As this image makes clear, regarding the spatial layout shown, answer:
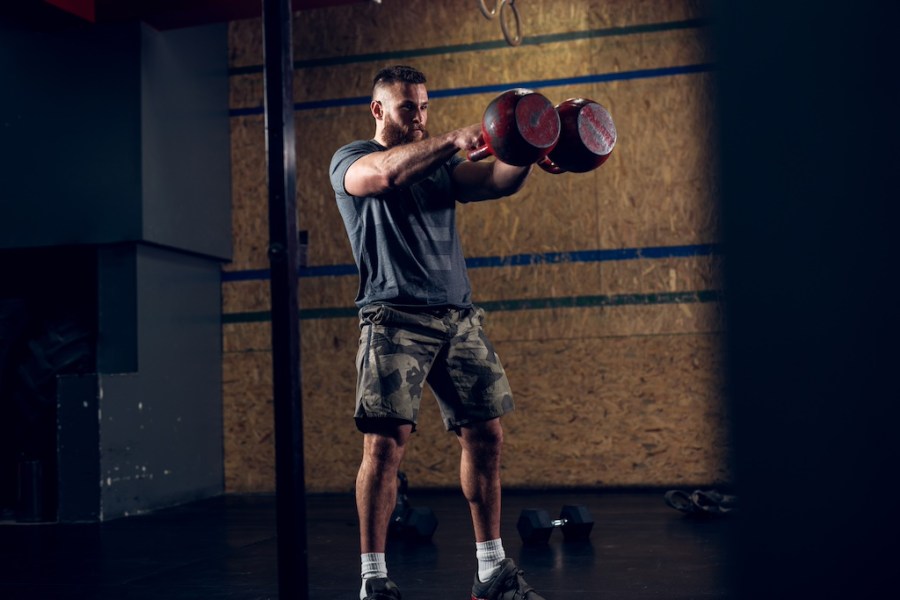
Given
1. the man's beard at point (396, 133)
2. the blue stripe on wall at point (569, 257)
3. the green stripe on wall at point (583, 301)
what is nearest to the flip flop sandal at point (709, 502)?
the green stripe on wall at point (583, 301)

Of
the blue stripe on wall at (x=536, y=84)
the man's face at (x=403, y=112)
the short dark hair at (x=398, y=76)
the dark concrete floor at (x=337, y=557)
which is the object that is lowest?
the dark concrete floor at (x=337, y=557)

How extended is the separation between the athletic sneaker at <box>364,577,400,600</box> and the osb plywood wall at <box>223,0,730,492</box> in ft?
9.23

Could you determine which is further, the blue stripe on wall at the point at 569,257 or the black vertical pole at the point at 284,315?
the blue stripe on wall at the point at 569,257

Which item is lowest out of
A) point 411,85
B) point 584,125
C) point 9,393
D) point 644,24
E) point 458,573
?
point 458,573

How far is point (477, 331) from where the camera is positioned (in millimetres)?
2697

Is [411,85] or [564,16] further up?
[564,16]

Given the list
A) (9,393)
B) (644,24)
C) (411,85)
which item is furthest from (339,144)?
(411,85)

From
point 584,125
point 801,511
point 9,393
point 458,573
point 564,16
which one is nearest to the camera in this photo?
point 801,511

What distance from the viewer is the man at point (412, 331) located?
2492 mm

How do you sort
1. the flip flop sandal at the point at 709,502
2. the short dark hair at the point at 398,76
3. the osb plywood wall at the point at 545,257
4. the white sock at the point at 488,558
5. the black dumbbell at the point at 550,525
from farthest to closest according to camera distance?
the osb plywood wall at the point at 545,257 → the flip flop sandal at the point at 709,502 → the black dumbbell at the point at 550,525 → the short dark hair at the point at 398,76 → the white sock at the point at 488,558

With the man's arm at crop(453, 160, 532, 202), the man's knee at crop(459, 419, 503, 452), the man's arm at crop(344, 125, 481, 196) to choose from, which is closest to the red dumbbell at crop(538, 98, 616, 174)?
the man's arm at crop(453, 160, 532, 202)

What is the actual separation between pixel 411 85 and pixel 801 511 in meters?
1.99

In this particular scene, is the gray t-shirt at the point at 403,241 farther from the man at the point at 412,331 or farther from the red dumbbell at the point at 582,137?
the red dumbbell at the point at 582,137

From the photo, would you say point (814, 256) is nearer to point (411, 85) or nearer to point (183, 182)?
point (411, 85)
